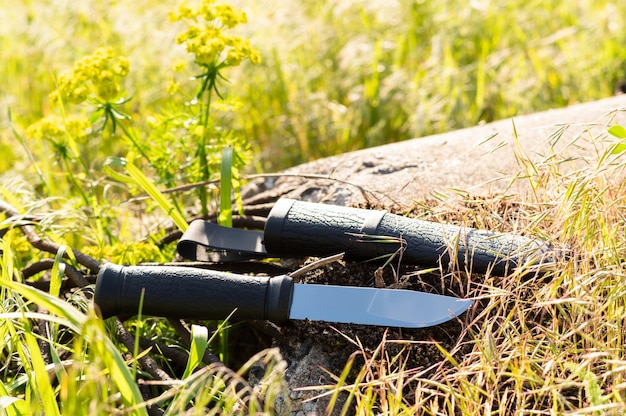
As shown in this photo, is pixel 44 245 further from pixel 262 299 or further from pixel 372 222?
pixel 372 222

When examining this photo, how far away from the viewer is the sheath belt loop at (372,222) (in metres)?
1.88

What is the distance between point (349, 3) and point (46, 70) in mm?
1944

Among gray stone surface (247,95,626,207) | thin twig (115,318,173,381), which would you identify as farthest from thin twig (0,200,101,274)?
gray stone surface (247,95,626,207)

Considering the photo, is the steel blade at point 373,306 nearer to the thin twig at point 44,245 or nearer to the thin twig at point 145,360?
the thin twig at point 145,360

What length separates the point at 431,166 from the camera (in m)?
2.66

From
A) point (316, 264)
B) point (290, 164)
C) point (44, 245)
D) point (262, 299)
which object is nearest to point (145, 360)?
point (262, 299)

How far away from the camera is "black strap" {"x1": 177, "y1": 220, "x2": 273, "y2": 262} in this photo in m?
2.06

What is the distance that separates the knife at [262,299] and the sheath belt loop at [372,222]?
6.6 inches

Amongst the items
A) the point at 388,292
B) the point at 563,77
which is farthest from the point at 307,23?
the point at 388,292

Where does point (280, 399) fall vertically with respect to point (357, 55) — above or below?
below

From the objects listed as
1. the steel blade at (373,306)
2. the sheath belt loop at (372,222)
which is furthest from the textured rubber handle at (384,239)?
the steel blade at (373,306)

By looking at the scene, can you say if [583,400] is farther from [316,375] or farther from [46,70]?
[46,70]

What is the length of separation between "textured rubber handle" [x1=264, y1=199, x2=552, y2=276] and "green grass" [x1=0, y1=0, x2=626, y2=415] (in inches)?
3.0

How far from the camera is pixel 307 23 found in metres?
4.64
